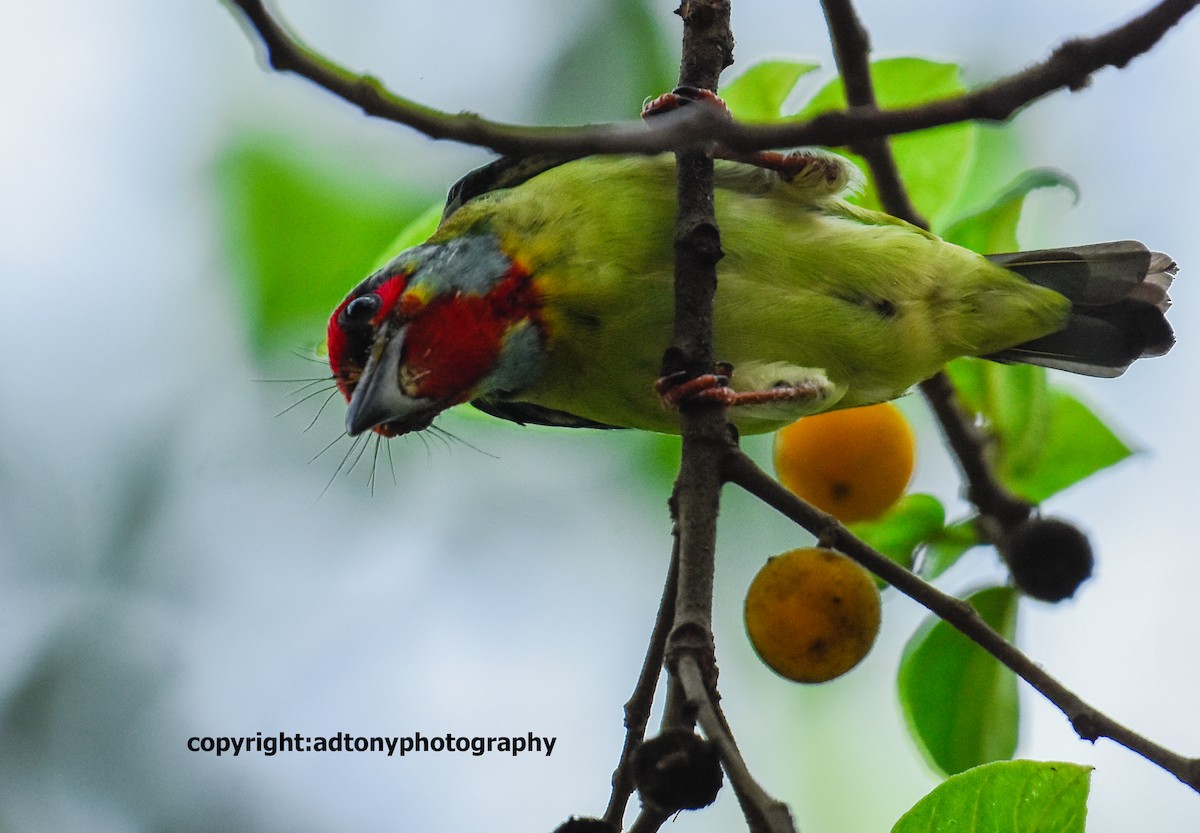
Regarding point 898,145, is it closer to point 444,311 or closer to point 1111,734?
point 444,311

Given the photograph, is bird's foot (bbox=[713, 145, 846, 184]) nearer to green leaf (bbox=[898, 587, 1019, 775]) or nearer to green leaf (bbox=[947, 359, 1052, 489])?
green leaf (bbox=[947, 359, 1052, 489])

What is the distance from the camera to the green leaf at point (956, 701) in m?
2.93

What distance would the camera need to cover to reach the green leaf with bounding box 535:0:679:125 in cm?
535

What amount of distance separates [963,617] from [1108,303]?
1.80 m

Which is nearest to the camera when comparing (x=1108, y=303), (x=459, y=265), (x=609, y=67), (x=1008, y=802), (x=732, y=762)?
(x=732, y=762)

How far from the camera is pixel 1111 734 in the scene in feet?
6.59

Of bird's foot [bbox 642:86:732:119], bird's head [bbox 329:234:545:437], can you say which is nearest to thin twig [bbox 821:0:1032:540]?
bird's foot [bbox 642:86:732:119]

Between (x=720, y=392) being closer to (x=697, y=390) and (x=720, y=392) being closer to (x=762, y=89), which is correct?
(x=697, y=390)

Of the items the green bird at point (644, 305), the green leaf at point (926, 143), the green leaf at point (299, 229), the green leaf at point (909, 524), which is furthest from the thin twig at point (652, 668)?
the green leaf at point (299, 229)

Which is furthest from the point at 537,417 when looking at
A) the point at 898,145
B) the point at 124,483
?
the point at 124,483

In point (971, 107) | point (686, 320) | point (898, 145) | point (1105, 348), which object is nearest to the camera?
point (971, 107)

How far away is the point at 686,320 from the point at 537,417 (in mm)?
1219

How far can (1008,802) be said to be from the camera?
2002 millimetres

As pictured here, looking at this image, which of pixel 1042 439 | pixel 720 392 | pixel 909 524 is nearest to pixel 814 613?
pixel 720 392
